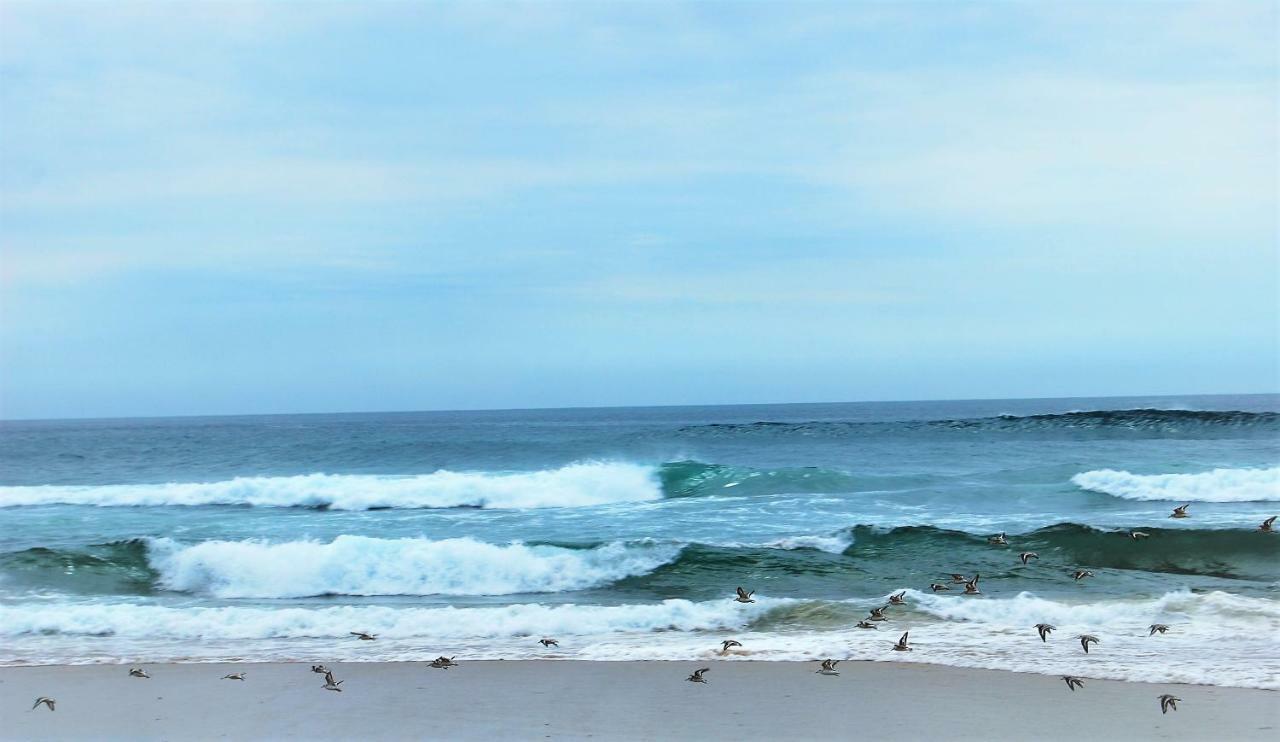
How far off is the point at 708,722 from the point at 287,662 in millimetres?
4472

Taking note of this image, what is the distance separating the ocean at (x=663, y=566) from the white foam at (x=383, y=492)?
126 millimetres

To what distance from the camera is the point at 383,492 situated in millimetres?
25406

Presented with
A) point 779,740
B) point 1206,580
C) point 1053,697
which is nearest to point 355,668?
point 779,740

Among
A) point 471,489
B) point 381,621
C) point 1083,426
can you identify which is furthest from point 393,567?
point 1083,426

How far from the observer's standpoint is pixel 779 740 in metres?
6.87

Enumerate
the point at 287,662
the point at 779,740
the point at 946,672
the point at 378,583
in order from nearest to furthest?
the point at 779,740 → the point at 946,672 → the point at 287,662 → the point at 378,583

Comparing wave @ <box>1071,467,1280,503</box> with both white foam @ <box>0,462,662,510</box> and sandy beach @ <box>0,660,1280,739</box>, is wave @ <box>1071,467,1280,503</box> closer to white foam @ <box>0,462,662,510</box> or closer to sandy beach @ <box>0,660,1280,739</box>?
white foam @ <box>0,462,662,510</box>

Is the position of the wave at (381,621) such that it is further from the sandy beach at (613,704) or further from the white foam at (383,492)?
the white foam at (383,492)

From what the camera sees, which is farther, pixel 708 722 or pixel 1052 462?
pixel 1052 462

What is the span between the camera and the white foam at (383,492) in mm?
24750

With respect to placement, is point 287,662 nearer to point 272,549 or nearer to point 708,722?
point 708,722

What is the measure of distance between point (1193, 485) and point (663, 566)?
594 inches

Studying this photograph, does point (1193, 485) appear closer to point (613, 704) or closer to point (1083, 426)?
point (613, 704)

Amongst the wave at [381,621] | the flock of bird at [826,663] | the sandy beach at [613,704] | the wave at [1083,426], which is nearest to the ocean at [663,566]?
the wave at [381,621]
